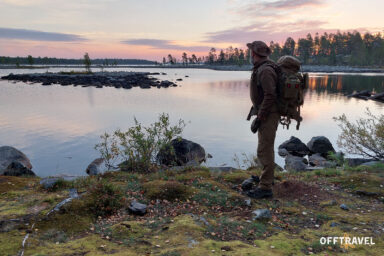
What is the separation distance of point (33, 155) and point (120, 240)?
42.3 ft

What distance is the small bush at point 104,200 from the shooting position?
5.27 metres

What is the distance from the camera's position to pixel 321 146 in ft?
50.8

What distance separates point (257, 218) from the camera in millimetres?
5023

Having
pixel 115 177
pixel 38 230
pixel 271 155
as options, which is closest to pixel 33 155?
pixel 115 177

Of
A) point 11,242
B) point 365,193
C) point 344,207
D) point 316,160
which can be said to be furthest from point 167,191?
point 316,160

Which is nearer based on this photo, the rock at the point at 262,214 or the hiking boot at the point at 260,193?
the rock at the point at 262,214

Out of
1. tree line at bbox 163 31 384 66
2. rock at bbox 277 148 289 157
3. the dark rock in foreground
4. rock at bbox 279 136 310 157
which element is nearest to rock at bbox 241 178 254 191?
the dark rock in foreground

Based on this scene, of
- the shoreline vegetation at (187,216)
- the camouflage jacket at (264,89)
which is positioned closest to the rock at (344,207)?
the shoreline vegetation at (187,216)

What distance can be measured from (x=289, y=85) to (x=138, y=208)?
3.95 m

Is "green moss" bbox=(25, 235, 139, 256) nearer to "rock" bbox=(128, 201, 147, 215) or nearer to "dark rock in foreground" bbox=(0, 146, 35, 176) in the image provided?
"rock" bbox=(128, 201, 147, 215)

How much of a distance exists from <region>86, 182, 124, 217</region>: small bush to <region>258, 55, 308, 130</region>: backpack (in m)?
3.95

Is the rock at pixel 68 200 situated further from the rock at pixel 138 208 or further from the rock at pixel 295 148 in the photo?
the rock at pixel 295 148

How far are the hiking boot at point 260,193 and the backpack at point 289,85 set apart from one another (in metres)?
1.76

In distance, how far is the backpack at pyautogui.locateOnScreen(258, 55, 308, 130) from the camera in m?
5.85
